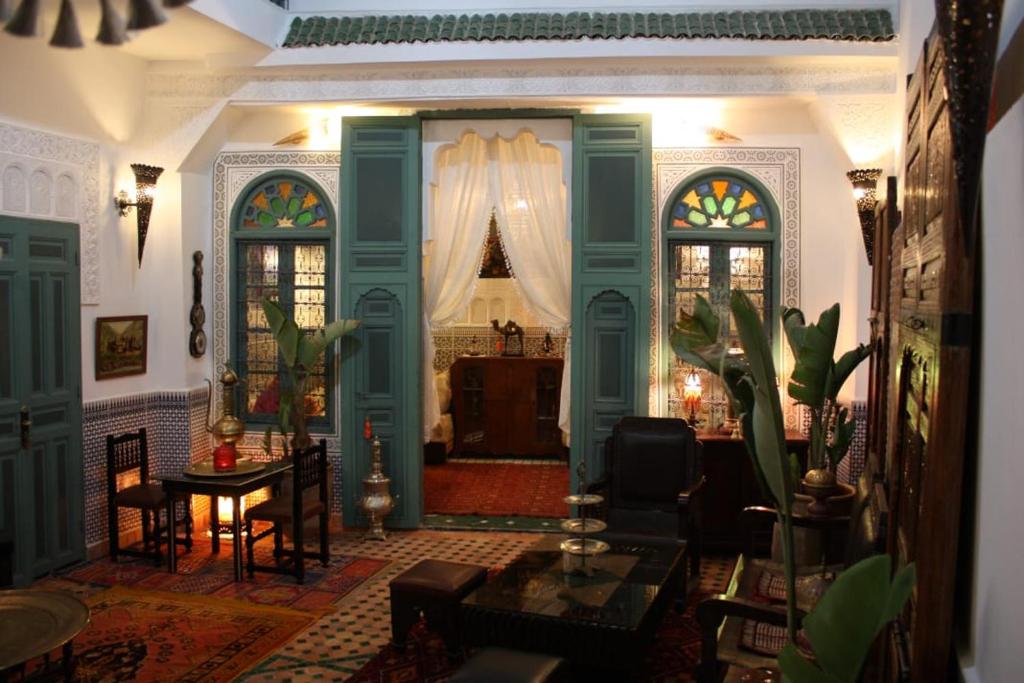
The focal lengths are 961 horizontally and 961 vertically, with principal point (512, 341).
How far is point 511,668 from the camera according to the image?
12.9 ft

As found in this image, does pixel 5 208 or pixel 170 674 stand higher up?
pixel 5 208

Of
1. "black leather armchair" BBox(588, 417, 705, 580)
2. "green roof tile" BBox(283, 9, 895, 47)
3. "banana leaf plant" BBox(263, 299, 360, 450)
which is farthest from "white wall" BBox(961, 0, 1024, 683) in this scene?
"banana leaf plant" BBox(263, 299, 360, 450)

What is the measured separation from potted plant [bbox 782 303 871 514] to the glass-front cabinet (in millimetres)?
1130

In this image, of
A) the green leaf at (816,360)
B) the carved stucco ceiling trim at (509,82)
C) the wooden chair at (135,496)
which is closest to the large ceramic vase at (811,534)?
the green leaf at (816,360)

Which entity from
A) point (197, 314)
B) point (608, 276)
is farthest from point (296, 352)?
point (608, 276)

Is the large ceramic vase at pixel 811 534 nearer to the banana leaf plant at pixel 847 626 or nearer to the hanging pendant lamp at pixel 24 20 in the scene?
the banana leaf plant at pixel 847 626

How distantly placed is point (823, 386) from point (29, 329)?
493 centimetres

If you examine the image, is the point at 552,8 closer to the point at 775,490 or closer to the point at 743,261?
the point at 743,261

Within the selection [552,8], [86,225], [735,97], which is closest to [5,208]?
[86,225]

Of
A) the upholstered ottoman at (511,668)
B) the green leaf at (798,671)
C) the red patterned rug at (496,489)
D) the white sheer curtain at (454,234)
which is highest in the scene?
the white sheer curtain at (454,234)

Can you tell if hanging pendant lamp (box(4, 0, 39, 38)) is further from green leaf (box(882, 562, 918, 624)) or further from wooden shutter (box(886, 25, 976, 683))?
green leaf (box(882, 562, 918, 624))

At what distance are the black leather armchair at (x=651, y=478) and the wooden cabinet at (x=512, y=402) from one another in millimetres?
3621

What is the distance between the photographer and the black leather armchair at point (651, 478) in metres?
6.23

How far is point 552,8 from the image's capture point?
23.3 feet
